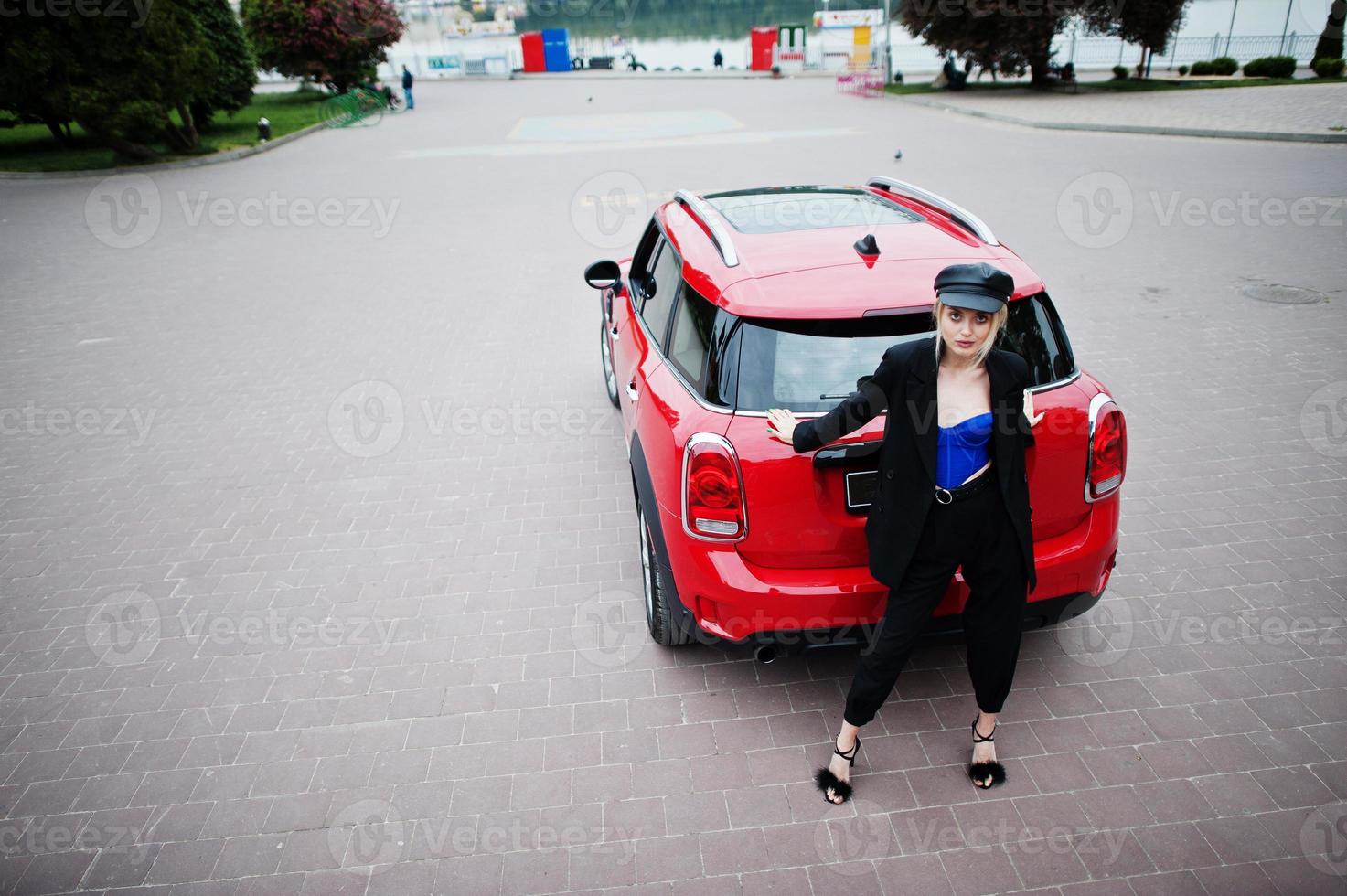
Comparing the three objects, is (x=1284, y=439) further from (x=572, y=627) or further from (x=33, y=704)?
(x=33, y=704)

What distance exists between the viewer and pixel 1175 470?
5105 mm

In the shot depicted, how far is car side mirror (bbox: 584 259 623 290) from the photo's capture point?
5262 mm

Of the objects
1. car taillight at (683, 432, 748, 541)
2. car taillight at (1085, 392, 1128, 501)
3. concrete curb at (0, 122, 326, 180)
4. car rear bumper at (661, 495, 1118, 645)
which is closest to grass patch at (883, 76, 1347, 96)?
concrete curb at (0, 122, 326, 180)

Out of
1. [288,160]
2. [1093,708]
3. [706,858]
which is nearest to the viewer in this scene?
[706,858]

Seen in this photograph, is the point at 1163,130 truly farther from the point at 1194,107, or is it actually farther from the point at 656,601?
the point at 656,601

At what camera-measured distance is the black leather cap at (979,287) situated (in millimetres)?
2443

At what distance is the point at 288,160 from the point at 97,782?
69.2 ft

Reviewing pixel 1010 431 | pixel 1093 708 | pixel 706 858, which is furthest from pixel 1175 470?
pixel 706 858

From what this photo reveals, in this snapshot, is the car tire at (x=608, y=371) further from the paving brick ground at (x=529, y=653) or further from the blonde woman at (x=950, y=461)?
the blonde woman at (x=950, y=461)

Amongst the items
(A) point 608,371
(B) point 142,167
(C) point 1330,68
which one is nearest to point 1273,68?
(C) point 1330,68

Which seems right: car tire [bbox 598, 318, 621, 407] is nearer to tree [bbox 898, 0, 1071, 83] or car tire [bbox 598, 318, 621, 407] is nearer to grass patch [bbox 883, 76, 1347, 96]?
tree [bbox 898, 0, 1071, 83]

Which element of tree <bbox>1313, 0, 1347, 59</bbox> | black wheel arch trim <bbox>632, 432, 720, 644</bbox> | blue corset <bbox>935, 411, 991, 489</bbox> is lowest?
black wheel arch trim <bbox>632, 432, 720, 644</bbox>

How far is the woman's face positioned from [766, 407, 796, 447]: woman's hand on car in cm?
61

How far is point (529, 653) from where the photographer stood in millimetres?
3826
